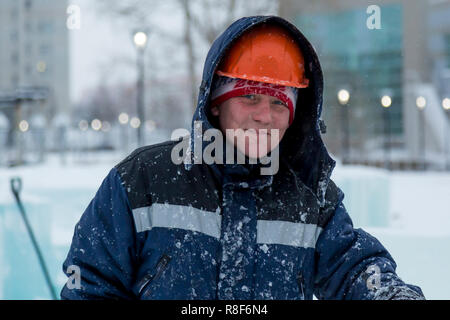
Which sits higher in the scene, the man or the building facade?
the building facade

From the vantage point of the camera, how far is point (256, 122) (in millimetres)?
1376

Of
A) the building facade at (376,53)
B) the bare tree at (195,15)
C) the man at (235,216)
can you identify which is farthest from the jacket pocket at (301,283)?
the bare tree at (195,15)

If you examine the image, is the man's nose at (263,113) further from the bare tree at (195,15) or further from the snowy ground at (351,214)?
the bare tree at (195,15)

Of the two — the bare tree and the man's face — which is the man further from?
the bare tree

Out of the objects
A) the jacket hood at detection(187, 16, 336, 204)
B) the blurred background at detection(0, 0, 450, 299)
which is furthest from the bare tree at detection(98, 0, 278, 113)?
→ the jacket hood at detection(187, 16, 336, 204)

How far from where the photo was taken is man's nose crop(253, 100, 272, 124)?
4.49ft

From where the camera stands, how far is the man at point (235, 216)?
1.30 meters

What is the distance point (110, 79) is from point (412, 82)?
6146 mm

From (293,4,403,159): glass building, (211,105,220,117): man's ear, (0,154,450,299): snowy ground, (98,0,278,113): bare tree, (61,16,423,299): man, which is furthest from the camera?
(98,0,278,113): bare tree

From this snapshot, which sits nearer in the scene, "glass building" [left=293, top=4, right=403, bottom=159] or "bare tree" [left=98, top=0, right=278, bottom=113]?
"glass building" [left=293, top=4, right=403, bottom=159]

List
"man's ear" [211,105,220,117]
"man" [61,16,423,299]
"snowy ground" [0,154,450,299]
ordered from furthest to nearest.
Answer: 1. "snowy ground" [0,154,450,299]
2. "man's ear" [211,105,220,117]
3. "man" [61,16,423,299]

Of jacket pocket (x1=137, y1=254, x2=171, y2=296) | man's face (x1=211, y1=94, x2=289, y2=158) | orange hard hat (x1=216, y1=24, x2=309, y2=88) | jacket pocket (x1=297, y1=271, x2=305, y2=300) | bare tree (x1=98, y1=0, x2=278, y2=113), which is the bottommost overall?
jacket pocket (x1=297, y1=271, x2=305, y2=300)

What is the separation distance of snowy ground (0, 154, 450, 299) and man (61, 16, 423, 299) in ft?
3.65

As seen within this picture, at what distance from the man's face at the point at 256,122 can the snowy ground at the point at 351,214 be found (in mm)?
1362
